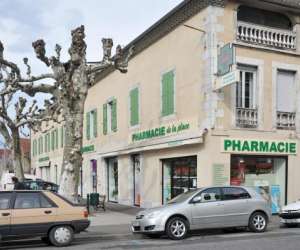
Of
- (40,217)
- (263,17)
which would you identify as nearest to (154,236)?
(40,217)

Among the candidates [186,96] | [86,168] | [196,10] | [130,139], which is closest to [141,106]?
[130,139]

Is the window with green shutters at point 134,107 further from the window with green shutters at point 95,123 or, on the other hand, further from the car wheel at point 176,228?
the car wheel at point 176,228

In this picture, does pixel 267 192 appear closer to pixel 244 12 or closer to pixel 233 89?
pixel 233 89

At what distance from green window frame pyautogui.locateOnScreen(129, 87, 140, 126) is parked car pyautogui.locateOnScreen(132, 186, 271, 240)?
1108cm

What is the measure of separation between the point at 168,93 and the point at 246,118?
406cm

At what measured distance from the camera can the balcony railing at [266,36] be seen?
19484 mm

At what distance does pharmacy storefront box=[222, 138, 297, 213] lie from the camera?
62.4ft

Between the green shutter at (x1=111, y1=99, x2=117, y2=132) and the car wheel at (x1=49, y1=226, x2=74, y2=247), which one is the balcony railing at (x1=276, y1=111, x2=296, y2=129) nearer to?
the car wheel at (x1=49, y1=226, x2=74, y2=247)

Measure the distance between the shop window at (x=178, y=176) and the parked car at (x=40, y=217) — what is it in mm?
8025

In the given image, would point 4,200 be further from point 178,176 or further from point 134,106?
point 134,106

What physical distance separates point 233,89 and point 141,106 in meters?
6.85

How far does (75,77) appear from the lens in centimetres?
1855

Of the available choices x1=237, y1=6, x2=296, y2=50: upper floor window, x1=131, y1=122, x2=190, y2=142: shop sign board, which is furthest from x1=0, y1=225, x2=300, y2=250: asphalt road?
x1=237, y1=6, x2=296, y2=50: upper floor window

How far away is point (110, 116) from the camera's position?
30.1 metres
